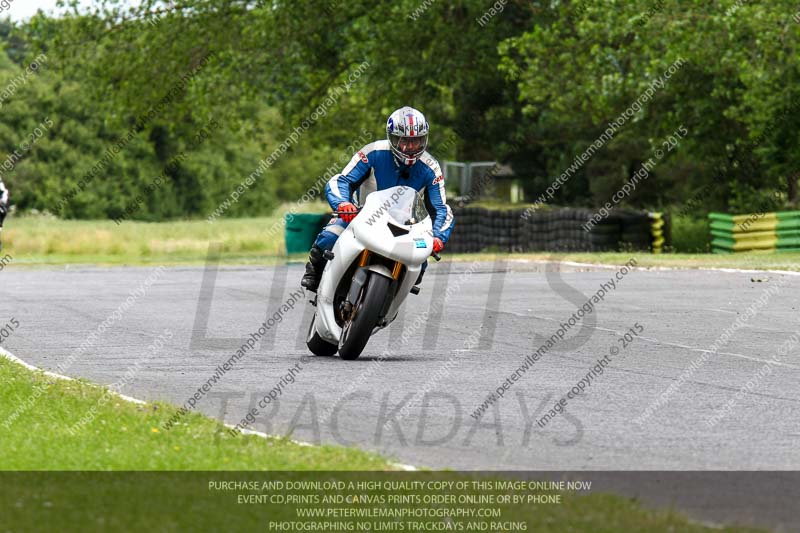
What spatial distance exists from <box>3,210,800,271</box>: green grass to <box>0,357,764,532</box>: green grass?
18.4 metres

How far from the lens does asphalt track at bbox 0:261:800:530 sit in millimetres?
7988

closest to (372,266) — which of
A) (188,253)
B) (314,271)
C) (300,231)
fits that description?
(314,271)

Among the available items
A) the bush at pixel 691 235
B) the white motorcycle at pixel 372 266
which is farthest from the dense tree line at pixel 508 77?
the white motorcycle at pixel 372 266

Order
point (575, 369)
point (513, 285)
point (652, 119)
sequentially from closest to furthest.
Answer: point (575, 369)
point (513, 285)
point (652, 119)

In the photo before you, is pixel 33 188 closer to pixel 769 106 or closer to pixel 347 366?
pixel 769 106

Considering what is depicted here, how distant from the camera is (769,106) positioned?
102 feet

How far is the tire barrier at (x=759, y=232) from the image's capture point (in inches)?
1219

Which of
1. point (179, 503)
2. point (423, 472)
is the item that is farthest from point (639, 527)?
point (179, 503)

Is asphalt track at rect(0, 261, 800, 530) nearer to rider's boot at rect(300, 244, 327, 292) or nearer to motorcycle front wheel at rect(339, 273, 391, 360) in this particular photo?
motorcycle front wheel at rect(339, 273, 391, 360)

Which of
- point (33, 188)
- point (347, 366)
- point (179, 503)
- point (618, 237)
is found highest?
point (179, 503)

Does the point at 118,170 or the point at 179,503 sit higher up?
the point at 179,503

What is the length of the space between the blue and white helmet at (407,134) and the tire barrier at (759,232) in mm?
20378

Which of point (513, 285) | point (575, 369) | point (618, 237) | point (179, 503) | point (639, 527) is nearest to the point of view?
point (639, 527)

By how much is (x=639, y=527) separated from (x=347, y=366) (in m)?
6.03
